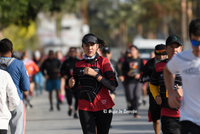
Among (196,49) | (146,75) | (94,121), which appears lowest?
(94,121)

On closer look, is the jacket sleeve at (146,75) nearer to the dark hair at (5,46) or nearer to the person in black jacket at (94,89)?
the person in black jacket at (94,89)

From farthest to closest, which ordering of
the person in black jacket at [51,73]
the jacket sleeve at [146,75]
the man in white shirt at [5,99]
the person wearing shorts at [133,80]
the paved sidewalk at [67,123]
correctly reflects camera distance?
the person in black jacket at [51,73]
the person wearing shorts at [133,80]
the paved sidewalk at [67,123]
the jacket sleeve at [146,75]
the man in white shirt at [5,99]

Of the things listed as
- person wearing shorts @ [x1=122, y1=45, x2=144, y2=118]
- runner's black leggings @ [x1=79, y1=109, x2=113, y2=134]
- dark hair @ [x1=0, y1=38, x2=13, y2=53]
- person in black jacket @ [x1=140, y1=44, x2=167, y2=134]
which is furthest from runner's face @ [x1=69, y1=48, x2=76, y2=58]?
runner's black leggings @ [x1=79, y1=109, x2=113, y2=134]

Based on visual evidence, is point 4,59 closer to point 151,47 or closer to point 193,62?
point 193,62

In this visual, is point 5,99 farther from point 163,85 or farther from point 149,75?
point 149,75

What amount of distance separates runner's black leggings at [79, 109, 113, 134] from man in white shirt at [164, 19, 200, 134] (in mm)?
1763

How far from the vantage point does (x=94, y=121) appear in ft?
20.5

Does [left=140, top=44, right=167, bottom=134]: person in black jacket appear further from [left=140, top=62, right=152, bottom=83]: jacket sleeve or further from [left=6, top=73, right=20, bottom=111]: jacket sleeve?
[left=6, top=73, right=20, bottom=111]: jacket sleeve

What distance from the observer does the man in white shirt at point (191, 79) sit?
176 inches

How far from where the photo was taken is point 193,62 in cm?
448

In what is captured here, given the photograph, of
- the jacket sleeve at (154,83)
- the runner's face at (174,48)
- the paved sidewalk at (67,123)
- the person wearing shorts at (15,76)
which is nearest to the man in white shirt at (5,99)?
the person wearing shorts at (15,76)

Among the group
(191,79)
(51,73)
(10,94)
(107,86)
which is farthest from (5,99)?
(51,73)

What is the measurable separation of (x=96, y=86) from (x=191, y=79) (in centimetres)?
200

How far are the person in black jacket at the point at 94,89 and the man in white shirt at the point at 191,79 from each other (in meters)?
1.74
